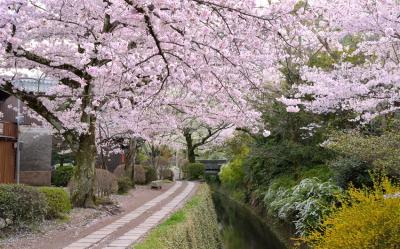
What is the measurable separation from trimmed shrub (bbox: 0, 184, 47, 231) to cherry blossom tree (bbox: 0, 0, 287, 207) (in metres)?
2.33

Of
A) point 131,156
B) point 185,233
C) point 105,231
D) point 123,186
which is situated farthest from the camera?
point 131,156

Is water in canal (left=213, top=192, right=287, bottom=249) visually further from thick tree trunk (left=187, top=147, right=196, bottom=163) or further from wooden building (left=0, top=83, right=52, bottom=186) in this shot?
thick tree trunk (left=187, top=147, right=196, bottom=163)

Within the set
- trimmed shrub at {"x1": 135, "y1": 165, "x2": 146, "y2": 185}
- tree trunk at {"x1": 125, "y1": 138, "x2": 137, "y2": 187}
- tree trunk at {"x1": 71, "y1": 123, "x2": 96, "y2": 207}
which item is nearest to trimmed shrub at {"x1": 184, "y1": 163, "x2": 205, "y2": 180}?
trimmed shrub at {"x1": 135, "y1": 165, "x2": 146, "y2": 185}

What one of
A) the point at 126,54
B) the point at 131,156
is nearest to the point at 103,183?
the point at 131,156

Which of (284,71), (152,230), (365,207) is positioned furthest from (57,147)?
(365,207)

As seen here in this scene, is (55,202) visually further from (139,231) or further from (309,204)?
(309,204)

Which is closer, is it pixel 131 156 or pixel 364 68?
pixel 364 68

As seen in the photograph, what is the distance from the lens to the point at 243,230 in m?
20.5

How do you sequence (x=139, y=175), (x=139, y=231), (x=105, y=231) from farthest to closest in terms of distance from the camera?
(x=139, y=175), (x=105, y=231), (x=139, y=231)

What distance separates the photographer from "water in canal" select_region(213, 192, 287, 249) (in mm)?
17281

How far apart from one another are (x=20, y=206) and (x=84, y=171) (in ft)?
11.9

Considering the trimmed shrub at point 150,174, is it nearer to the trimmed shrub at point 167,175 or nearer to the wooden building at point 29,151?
the trimmed shrub at point 167,175

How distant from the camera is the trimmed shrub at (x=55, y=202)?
1087 cm

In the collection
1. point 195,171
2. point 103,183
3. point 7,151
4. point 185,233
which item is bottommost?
point 185,233
